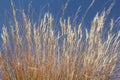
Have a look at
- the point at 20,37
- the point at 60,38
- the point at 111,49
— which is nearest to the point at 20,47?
the point at 20,37

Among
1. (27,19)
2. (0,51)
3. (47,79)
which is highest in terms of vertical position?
(27,19)

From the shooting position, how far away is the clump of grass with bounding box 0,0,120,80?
303cm

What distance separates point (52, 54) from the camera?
3.10 meters

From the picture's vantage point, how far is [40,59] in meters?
3.09

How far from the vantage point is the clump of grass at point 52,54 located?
9.93ft

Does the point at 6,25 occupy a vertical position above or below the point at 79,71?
above

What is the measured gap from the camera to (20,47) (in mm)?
3127

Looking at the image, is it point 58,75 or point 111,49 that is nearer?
point 58,75

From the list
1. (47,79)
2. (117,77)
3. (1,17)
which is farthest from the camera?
(1,17)

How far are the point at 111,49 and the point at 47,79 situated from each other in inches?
21.9

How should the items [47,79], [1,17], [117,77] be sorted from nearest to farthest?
[47,79] → [117,77] → [1,17]

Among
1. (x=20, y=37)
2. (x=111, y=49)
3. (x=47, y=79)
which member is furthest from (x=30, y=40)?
(x=111, y=49)

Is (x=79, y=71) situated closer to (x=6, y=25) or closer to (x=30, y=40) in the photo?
(x=30, y=40)

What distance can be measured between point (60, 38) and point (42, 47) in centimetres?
15
